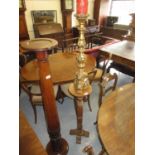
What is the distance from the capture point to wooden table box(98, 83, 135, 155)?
914 mm

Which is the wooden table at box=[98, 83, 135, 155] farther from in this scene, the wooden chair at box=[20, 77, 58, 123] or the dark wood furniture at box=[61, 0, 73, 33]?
the dark wood furniture at box=[61, 0, 73, 33]

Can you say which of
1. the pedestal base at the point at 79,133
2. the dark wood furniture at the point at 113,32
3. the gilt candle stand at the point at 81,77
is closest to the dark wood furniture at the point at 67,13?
the dark wood furniture at the point at 113,32

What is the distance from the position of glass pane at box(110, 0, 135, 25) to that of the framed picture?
2350 mm

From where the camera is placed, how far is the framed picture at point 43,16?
4.39 metres

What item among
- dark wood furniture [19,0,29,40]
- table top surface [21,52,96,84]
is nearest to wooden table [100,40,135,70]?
table top surface [21,52,96,84]

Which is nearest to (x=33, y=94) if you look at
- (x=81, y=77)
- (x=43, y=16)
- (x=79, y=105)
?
(x=79, y=105)

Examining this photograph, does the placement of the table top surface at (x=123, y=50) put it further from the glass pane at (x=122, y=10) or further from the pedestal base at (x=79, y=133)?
the glass pane at (x=122, y=10)
